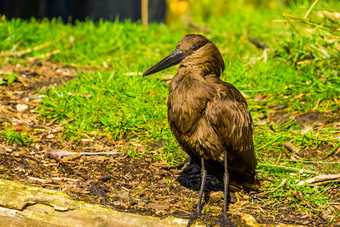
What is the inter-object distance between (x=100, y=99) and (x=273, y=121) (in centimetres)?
208

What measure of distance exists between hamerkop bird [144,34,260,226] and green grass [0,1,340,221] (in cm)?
56

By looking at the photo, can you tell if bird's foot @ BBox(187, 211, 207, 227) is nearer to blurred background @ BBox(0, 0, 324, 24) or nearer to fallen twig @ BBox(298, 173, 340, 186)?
fallen twig @ BBox(298, 173, 340, 186)

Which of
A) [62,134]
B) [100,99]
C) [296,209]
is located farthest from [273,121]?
[62,134]

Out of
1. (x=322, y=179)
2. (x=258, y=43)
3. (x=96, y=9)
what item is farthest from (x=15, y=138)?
(x=96, y=9)

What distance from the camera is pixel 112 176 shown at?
454 centimetres

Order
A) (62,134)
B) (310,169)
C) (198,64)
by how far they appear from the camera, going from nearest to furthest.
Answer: (198,64)
(310,169)
(62,134)

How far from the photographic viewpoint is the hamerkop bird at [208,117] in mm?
3867

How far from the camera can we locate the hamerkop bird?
3867 mm

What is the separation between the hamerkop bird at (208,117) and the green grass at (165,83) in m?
0.56

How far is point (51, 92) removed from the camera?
582 cm

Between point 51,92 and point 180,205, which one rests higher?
point 51,92

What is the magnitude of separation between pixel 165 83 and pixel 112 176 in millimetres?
1944

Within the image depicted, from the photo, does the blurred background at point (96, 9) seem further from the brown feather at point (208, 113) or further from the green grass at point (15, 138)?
the brown feather at point (208, 113)

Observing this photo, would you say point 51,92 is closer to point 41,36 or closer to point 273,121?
point 41,36
